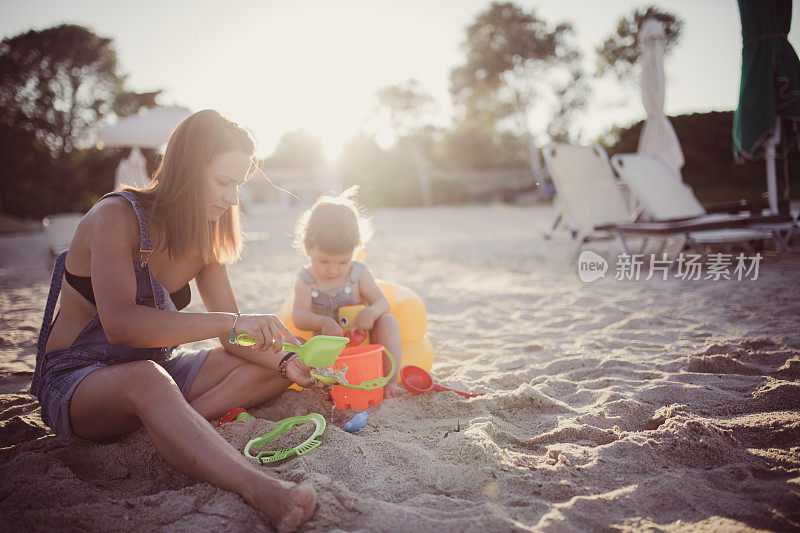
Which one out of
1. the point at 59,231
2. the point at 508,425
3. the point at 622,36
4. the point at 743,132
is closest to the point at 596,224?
the point at 743,132

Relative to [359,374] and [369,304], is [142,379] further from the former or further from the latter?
[369,304]

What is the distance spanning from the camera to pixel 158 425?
141cm

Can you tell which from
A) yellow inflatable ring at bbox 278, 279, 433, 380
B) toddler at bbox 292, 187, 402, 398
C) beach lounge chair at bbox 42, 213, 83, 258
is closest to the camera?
toddler at bbox 292, 187, 402, 398

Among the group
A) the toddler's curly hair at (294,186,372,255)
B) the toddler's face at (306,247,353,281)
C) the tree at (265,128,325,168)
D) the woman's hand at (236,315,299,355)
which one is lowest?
the woman's hand at (236,315,299,355)

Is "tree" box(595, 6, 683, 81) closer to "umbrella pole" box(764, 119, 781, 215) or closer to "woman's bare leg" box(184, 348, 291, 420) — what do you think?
"umbrella pole" box(764, 119, 781, 215)

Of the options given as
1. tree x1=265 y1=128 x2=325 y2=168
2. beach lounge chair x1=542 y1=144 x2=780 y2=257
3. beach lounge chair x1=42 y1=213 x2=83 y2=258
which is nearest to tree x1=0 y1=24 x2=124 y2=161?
tree x1=265 y1=128 x2=325 y2=168

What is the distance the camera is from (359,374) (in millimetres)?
2008

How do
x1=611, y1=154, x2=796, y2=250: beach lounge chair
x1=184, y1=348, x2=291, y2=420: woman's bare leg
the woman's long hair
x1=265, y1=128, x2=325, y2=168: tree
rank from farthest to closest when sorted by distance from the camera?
x1=265, y1=128, x2=325, y2=168: tree → x1=611, y1=154, x2=796, y2=250: beach lounge chair → x1=184, y1=348, x2=291, y2=420: woman's bare leg → the woman's long hair

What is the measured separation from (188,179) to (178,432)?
91cm

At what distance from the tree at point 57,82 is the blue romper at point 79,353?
83.1 feet

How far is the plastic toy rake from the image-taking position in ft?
5.37

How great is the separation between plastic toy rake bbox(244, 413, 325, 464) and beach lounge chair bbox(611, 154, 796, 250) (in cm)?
484

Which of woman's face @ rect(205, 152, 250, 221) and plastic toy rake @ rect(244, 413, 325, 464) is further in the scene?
woman's face @ rect(205, 152, 250, 221)

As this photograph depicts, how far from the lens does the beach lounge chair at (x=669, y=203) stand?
5090mm
